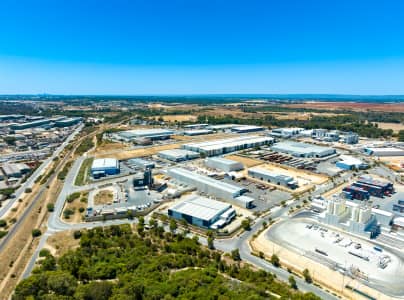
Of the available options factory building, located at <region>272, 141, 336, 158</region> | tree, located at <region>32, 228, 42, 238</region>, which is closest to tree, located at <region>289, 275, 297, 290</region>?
tree, located at <region>32, 228, 42, 238</region>

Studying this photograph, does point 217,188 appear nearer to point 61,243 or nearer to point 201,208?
point 201,208

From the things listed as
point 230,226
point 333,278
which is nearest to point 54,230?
point 230,226

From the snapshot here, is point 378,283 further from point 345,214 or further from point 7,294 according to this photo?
point 7,294

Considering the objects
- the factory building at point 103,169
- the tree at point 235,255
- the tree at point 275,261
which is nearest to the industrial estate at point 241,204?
the tree at point 275,261

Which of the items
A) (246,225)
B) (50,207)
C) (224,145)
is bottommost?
(246,225)

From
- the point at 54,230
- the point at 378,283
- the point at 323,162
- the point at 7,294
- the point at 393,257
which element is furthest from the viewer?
the point at 323,162

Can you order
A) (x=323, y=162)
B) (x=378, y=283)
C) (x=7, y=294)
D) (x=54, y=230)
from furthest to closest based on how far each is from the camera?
(x=323, y=162), (x=54, y=230), (x=378, y=283), (x=7, y=294)

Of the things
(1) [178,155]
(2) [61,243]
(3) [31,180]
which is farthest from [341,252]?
(3) [31,180]
